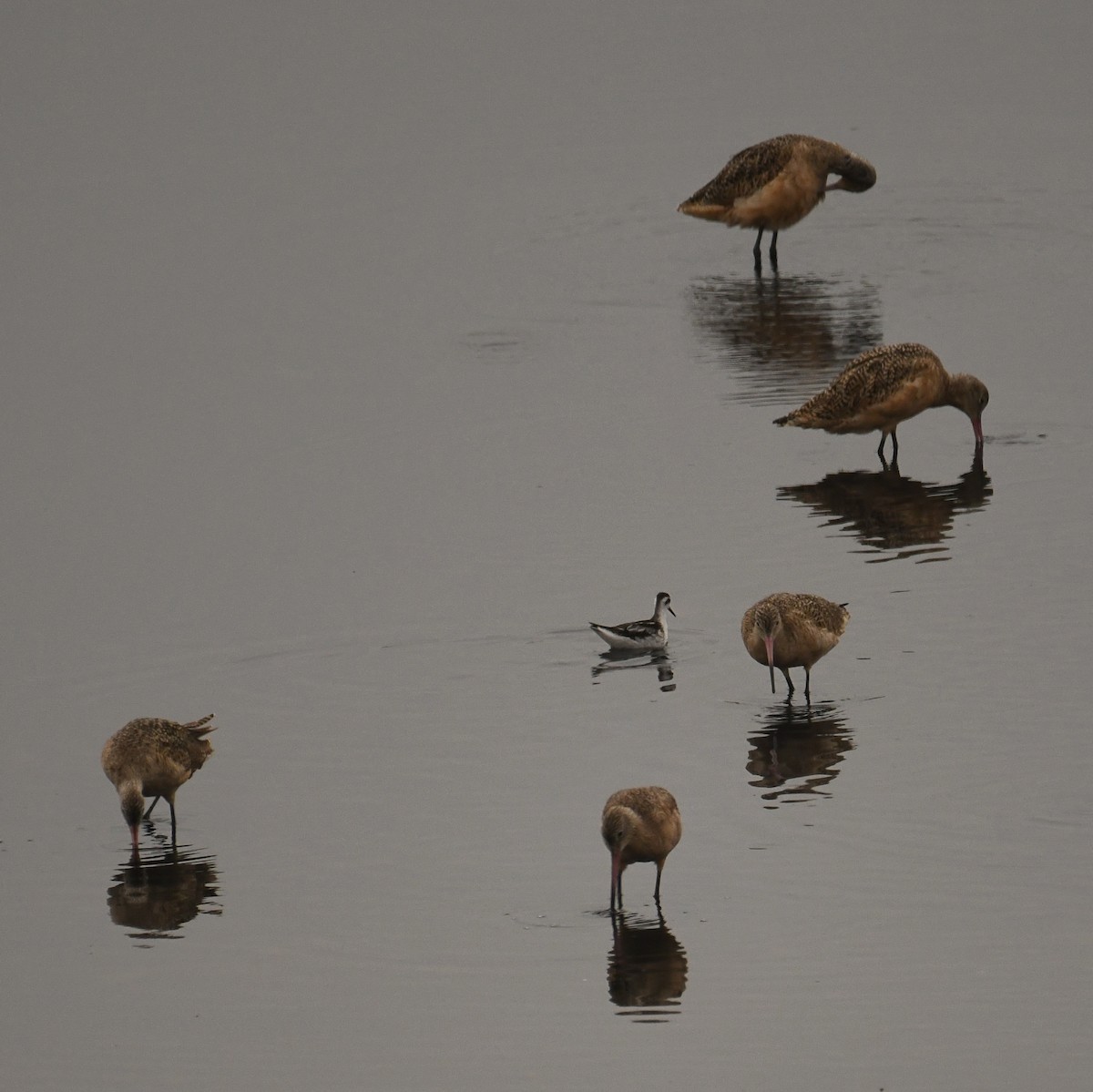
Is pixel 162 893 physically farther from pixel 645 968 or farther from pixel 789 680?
pixel 789 680

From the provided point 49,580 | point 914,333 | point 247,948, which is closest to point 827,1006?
point 247,948

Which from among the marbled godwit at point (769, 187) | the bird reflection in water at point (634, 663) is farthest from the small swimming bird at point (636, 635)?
the marbled godwit at point (769, 187)

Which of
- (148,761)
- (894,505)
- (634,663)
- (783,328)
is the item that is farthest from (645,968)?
(783,328)

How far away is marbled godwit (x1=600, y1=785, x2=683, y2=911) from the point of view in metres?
11.3

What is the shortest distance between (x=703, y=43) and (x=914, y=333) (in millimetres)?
19119

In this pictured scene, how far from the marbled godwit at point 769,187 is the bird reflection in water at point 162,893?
1477 centimetres

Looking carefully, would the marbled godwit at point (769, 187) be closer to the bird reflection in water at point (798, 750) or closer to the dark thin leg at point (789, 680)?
the dark thin leg at point (789, 680)

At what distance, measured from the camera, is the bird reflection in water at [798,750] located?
500 inches

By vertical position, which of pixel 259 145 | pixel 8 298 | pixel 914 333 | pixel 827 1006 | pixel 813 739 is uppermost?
pixel 259 145

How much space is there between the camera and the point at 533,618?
1569 centimetres

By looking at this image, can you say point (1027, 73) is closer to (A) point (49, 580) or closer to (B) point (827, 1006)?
(A) point (49, 580)

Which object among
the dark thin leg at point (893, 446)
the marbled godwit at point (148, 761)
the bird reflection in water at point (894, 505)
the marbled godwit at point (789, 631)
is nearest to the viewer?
the marbled godwit at point (148, 761)

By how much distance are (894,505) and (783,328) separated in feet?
18.4

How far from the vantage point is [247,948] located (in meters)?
11.2
